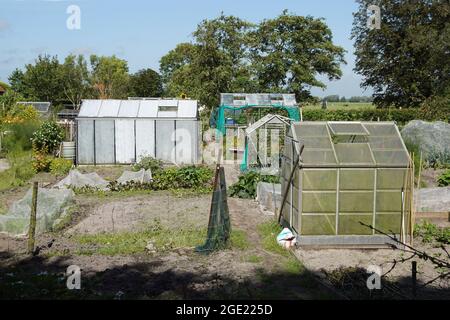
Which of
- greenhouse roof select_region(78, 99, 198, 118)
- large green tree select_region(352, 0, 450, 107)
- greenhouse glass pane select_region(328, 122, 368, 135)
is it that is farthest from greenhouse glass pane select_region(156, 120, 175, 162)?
large green tree select_region(352, 0, 450, 107)

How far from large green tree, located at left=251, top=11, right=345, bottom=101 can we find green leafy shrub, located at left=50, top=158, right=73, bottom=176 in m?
22.0

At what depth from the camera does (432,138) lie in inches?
818

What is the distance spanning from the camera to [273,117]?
1898cm

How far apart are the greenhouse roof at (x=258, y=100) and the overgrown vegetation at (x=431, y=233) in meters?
15.8

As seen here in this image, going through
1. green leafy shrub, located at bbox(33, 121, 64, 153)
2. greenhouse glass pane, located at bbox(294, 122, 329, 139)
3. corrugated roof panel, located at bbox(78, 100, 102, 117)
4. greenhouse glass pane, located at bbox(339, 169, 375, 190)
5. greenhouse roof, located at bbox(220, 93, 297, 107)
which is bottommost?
greenhouse glass pane, located at bbox(339, 169, 375, 190)

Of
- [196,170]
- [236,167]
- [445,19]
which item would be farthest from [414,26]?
[196,170]

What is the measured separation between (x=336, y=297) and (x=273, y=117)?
12.8 m

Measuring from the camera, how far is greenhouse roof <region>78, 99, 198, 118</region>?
22875 mm

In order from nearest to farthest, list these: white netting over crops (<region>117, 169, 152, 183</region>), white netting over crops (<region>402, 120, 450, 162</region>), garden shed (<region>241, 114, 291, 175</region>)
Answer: white netting over crops (<region>117, 169, 152, 183</region>) → garden shed (<region>241, 114, 291, 175</region>) → white netting over crops (<region>402, 120, 450, 162</region>)

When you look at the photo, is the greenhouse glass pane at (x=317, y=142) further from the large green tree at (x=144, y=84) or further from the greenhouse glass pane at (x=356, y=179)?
the large green tree at (x=144, y=84)

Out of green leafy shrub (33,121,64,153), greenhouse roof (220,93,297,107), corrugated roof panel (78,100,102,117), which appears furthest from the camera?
greenhouse roof (220,93,297,107)

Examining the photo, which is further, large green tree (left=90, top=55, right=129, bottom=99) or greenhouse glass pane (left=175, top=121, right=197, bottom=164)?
large green tree (left=90, top=55, right=129, bottom=99)

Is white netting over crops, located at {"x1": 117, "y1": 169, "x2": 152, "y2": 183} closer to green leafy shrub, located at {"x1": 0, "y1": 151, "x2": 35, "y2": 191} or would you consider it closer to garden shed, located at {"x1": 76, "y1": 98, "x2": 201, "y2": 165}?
green leafy shrub, located at {"x1": 0, "y1": 151, "x2": 35, "y2": 191}

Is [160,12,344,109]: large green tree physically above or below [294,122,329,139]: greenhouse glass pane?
above
